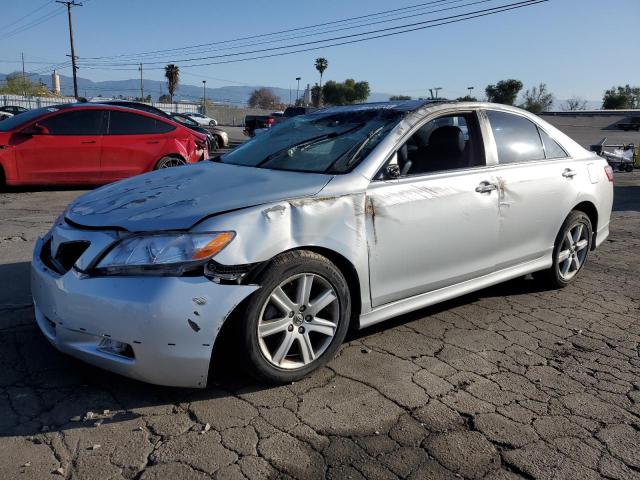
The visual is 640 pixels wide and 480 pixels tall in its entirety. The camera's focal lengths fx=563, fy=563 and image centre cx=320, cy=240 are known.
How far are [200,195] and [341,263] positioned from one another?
0.89 m

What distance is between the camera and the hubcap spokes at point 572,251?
16.1ft

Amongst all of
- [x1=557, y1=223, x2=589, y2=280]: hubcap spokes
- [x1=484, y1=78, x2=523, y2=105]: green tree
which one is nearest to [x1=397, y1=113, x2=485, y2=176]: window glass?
[x1=557, y1=223, x2=589, y2=280]: hubcap spokes

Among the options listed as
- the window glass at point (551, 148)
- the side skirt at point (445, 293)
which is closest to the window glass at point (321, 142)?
the side skirt at point (445, 293)

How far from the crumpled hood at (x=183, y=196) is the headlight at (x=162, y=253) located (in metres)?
0.07

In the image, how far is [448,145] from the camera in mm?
4152

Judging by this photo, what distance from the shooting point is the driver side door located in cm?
342

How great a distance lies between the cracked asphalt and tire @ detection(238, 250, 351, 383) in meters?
0.15

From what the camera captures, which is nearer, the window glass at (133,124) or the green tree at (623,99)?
the window glass at (133,124)

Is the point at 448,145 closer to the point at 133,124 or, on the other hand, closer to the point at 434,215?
the point at 434,215

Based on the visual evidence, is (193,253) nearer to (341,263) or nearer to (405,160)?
(341,263)

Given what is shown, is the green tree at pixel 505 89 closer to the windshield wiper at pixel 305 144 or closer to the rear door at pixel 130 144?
the rear door at pixel 130 144

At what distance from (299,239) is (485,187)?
1670mm

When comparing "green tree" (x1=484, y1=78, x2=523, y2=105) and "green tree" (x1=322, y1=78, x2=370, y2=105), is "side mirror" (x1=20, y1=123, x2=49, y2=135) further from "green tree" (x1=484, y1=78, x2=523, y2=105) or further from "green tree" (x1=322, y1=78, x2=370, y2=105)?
"green tree" (x1=322, y1=78, x2=370, y2=105)

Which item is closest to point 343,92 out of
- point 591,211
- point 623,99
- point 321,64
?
point 321,64
